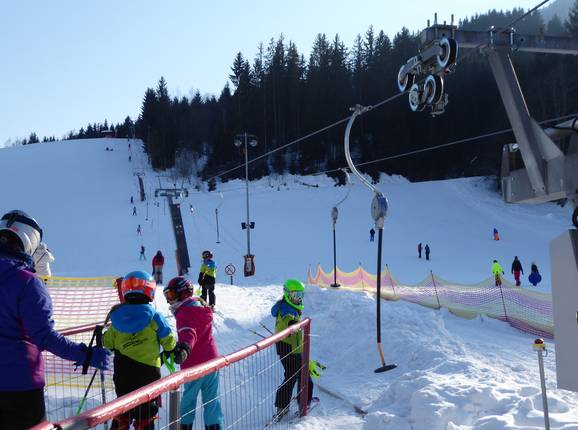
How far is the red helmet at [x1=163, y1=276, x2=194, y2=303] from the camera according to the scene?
4.62m

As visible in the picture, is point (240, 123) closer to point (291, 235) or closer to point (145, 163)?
point (145, 163)

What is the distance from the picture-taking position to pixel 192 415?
4305mm

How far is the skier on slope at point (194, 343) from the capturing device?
4.36 metres

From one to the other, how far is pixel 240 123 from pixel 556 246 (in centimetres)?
7309

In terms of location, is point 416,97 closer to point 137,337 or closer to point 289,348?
point 289,348

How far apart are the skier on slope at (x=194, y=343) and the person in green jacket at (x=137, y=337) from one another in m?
0.22

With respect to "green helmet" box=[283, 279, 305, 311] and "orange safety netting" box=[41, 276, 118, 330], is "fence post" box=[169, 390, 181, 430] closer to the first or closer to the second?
"green helmet" box=[283, 279, 305, 311]

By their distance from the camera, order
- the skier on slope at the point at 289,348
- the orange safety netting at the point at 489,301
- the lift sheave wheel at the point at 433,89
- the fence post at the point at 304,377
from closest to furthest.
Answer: the skier on slope at the point at 289,348 < the fence post at the point at 304,377 < the lift sheave wheel at the point at 433,89 < the orange safety netting at the point at 489,301

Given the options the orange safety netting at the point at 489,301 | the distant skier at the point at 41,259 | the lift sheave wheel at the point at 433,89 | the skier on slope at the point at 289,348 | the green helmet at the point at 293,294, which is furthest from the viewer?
the orange safety netting at the point at 489,301

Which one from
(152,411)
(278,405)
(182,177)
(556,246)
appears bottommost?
(278,405)

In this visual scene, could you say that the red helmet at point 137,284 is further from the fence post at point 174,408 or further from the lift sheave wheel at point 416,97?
the lift sheave wheel at point 416,97

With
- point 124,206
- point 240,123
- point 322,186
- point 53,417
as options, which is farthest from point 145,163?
point 53,417

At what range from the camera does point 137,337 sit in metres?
3.96

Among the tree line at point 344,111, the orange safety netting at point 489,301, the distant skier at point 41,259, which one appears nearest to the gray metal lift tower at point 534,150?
the distant skier at point 41,259
